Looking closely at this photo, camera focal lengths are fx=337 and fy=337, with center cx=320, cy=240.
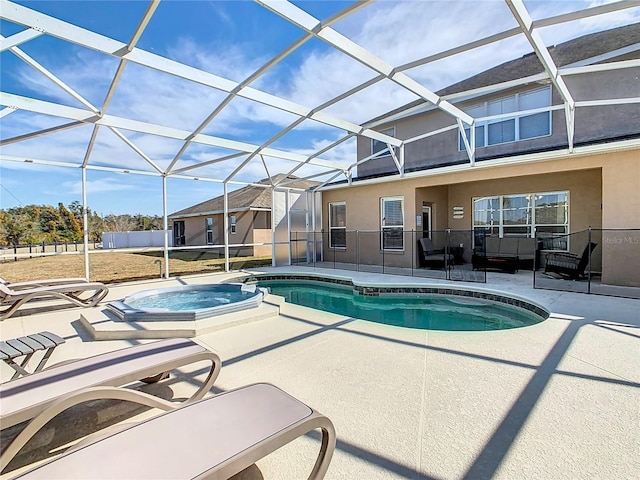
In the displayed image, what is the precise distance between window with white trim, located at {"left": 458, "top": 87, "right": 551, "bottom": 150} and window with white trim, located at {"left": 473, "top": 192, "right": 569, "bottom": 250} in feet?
6.36

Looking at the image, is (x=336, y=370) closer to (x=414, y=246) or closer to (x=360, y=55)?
(x=360, y=55)

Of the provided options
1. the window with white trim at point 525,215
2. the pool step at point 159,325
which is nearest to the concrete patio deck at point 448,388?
the pool step at point 159,325

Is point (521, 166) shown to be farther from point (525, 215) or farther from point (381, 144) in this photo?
point (381, 144)

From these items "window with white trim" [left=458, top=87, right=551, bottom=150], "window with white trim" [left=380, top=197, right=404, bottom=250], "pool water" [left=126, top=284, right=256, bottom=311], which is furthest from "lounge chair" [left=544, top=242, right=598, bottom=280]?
"pool water" [left=126, top=284, right=256, bottom=311]

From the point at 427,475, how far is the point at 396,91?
263 inches

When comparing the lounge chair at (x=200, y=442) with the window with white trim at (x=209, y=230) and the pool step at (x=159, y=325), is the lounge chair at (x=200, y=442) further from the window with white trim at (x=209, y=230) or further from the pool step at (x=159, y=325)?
the window with white trim at (x=209, y=230)

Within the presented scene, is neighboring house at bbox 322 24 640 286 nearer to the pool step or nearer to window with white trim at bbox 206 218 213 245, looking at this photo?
the pool step

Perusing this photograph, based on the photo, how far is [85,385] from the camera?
2.37 m

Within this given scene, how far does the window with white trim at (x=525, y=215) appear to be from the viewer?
10258 millimetres

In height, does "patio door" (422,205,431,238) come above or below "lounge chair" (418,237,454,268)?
above

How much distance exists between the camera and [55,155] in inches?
303

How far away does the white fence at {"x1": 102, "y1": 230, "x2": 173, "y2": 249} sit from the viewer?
73.5 ft

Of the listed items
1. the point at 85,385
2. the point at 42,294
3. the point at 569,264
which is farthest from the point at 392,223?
the point at 85,385

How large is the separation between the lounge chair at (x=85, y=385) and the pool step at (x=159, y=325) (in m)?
1.75
